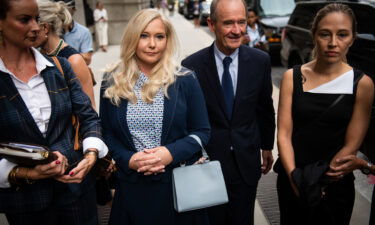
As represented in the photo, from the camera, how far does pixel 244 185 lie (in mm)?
2438

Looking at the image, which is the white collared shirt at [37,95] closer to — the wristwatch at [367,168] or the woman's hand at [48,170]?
the woman's hand at [48,170]

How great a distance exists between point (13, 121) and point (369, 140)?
12.2 ft

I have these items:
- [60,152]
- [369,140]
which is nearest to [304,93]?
[60,152]

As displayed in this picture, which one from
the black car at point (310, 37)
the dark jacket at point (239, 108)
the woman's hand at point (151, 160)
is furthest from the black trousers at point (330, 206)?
the black car at point (310, 37)

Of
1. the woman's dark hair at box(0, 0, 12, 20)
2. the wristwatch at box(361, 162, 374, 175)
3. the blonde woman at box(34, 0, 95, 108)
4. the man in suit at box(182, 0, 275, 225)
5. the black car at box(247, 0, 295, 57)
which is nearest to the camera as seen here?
the woman's dark hair at box(0, 0, 12, 20)

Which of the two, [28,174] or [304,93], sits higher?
[304,93]

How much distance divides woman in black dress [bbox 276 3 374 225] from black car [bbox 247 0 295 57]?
7.81 metres

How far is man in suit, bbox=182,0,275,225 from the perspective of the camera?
2.28m

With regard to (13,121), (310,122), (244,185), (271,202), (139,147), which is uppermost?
(13,121)

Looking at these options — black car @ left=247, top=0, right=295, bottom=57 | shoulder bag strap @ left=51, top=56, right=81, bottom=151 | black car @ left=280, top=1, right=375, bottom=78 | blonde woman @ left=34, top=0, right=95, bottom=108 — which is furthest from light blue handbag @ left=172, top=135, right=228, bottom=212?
black car @ left=247, top=0, right=295, bottom=57

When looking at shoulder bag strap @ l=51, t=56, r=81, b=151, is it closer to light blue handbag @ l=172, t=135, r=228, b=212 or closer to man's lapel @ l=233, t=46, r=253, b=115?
light blue handbag @ l=172, t=135, r=228, b=212

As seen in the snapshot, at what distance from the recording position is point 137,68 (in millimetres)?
2094

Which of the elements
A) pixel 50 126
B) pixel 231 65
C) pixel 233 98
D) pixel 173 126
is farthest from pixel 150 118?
pixel 231 65

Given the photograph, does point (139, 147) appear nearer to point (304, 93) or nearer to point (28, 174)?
point (28, 174)
